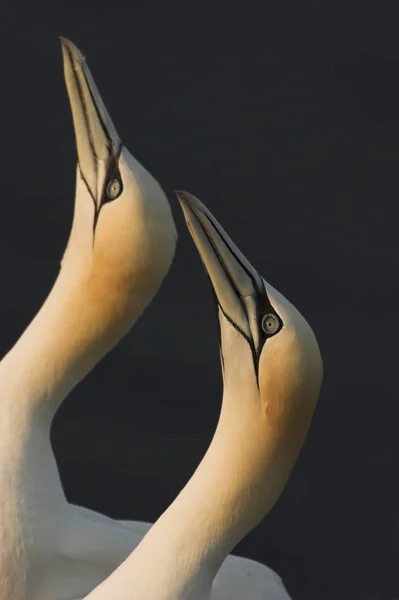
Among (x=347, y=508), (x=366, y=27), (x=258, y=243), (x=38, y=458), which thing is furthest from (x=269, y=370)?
(x=366, y=27)

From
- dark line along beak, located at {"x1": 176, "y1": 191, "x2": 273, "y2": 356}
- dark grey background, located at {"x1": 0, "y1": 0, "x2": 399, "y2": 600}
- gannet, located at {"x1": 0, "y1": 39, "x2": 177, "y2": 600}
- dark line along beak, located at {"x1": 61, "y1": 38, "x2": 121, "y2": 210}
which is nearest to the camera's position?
dark line along beak, located at {"x1": 176, "y1": 191, "x2": 273, "y2": 356}

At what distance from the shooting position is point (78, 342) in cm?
846

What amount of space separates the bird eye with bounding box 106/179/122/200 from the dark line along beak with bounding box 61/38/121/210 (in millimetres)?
89

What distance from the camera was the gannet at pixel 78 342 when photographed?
8195 millimetres

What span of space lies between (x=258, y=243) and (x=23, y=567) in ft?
11.5

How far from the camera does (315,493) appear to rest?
420 inches

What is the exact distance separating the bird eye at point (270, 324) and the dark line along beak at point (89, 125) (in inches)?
47.4

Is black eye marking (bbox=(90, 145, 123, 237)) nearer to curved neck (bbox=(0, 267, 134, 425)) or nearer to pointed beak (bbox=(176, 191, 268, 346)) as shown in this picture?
curved neck (bbox=(0, 267, 134, 425))

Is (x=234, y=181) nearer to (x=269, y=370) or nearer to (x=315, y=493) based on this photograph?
(x=315, y=493)

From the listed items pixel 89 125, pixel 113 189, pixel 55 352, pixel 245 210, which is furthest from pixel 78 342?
pixel 245 210

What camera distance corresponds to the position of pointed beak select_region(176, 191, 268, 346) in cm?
763

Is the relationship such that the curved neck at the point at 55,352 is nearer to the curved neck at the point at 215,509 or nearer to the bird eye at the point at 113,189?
the bird eye at the point at 113,189

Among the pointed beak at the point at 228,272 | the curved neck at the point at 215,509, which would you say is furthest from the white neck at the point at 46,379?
the curved neck at the point at 215,509

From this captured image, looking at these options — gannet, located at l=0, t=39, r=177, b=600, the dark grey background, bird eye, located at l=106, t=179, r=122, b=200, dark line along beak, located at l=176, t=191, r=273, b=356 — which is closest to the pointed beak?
dark line along beak, located at l=176, t=191, r=273, b=356
